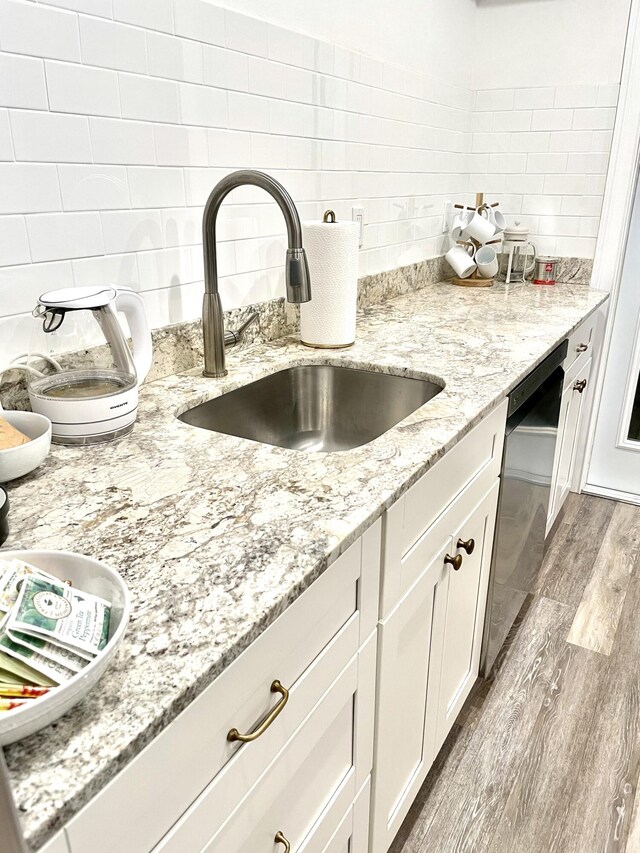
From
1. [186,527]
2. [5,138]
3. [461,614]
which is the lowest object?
[461,614]

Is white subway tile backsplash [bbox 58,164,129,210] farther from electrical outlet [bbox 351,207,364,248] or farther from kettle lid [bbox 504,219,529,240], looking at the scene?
kettle lid [bbox 504,219,529,240]

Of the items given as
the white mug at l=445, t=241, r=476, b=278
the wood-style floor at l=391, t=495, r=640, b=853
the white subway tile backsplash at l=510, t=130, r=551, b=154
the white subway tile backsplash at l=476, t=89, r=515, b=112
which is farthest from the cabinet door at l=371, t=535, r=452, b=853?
the white subway tile backsplash at l=476, t=89, r=515, b=112

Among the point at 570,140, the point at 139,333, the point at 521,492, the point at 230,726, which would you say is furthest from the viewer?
the point at 570,140

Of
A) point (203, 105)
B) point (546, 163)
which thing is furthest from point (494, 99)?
point (203, 105)

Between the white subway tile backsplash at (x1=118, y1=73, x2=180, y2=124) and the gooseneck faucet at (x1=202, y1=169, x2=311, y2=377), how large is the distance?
0.18m

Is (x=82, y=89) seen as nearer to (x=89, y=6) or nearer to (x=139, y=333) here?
(x=89, y=6)

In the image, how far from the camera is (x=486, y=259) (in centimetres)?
262

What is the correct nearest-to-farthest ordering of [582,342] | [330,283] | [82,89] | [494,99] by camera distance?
[82,89] → [330,283] → [582,342] → [494,99]

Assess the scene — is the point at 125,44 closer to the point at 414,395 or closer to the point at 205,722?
the point at 414,395

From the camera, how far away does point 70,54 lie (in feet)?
3.62

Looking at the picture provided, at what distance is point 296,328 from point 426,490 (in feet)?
2.85

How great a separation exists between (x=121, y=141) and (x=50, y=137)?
0.16m

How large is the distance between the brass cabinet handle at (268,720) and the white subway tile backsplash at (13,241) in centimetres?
80

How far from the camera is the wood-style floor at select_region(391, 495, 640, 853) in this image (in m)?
1.44
